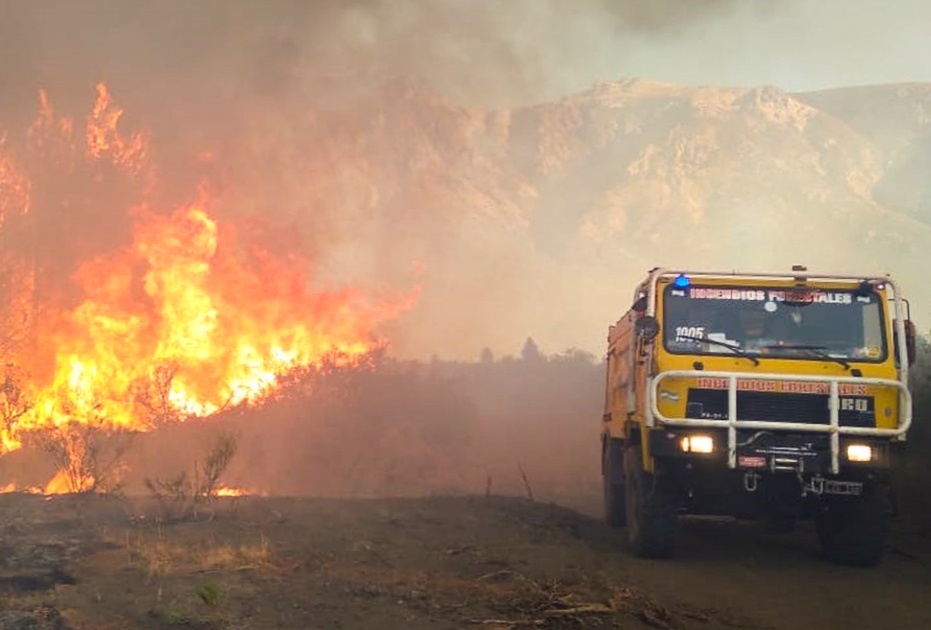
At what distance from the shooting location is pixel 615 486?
1362 centimetres

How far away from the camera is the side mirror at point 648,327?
9.81m

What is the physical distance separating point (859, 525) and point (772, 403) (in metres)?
2.04

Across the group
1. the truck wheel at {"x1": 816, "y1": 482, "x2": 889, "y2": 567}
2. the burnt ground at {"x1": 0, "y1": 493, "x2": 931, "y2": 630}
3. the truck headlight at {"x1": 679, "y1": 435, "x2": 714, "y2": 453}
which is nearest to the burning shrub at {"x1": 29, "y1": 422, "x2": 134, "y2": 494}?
the burnt ground at {"x1": 0, "y1": 493, "x2": 931, "y2": 630}

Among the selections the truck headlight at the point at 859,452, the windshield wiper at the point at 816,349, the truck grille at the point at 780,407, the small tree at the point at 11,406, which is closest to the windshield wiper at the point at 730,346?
the windshield wiper at the point at 816,349

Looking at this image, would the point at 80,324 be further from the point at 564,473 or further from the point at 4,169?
the point at 564,473

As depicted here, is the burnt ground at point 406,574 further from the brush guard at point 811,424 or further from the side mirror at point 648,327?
the side mirror at point 648,327

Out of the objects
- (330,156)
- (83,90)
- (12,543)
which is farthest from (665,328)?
(330,156)

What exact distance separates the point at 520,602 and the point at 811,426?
3.98m

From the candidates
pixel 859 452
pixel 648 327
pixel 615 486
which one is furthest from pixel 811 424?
pixel 615 486

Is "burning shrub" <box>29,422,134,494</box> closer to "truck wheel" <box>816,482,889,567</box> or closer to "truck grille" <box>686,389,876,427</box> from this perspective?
"truck grille" <box>686,389,876,427</box>

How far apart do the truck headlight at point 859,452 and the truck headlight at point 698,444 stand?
4.81 ft

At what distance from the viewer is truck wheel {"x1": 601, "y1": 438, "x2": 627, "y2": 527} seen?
1350cm

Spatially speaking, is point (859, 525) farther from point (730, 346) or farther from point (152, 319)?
point (152, 319)

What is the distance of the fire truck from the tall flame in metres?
14.9
